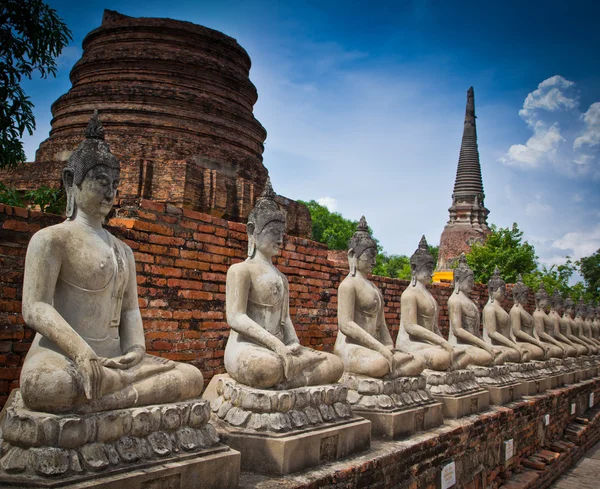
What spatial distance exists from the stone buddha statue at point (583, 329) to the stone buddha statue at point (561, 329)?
0.63 metres

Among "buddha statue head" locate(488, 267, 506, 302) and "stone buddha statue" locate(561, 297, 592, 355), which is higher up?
"buddha statue head" locate(488, 267, 506, 302)

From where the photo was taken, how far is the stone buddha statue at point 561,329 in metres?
11.8

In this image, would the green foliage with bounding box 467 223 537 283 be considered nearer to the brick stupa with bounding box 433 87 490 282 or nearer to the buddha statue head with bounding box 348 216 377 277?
the brick stupa with bounding box 433 87 490 282

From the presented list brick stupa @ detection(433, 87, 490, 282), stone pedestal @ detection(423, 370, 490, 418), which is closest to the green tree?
stone pedestal @ detection(423, 370, 490, 418)

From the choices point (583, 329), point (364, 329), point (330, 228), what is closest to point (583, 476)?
point (364, 329)

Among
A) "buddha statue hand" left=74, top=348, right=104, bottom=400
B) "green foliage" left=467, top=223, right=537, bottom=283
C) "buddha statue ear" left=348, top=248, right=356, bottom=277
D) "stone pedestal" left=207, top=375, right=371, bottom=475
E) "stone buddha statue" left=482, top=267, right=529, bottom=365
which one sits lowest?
"stone pedestal" left=207, top=375, right=371, bottom=475

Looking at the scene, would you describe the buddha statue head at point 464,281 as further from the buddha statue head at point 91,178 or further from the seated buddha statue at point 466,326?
the buddha statue head at point 91,178

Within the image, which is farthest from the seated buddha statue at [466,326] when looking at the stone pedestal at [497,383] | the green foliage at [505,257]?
the green foliage at [505,257]

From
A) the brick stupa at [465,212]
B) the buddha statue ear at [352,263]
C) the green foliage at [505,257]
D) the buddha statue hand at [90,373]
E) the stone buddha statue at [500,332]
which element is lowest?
the buddha statue hand at [90,373]

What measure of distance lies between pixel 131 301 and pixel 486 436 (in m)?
4.47

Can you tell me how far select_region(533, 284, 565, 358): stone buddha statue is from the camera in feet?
35.5

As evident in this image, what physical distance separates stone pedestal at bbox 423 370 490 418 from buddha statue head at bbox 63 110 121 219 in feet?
12.7

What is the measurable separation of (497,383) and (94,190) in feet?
19.5

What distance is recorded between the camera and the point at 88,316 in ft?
10.9
